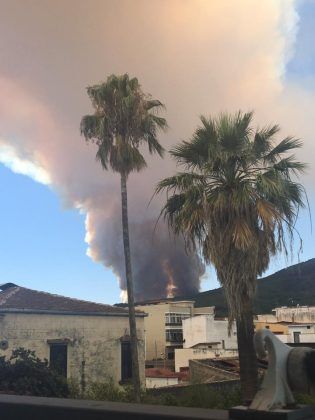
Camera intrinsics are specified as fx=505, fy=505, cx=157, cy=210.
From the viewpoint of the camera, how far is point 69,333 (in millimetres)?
24016

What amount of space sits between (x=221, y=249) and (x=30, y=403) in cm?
872

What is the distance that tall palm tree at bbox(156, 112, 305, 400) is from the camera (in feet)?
39.0

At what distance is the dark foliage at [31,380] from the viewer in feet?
35.3

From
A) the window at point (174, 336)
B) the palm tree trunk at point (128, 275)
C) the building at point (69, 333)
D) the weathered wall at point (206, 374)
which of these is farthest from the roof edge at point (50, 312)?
the window at point (174, 336)

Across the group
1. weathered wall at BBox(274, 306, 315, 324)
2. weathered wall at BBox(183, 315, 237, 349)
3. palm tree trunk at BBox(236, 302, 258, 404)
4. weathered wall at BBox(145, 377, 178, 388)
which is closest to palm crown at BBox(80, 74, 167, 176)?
palm tree trunk at BBox(236, 302, 258, 404)

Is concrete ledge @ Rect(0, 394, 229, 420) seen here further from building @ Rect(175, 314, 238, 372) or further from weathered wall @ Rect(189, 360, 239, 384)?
building @ Rect(175, 314, 238, 372)

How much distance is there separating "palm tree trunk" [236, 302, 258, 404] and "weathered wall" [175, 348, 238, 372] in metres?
37.0

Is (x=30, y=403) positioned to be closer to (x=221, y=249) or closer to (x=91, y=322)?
(x=221, y=249)

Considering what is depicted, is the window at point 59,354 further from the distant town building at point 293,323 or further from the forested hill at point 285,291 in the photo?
the forested hill at point 285,291

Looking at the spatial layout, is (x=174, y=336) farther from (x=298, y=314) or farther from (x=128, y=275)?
(x=128, y=275)

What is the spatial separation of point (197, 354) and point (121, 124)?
34384mm

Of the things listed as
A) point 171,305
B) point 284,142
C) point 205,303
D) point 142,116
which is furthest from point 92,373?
point 205,303

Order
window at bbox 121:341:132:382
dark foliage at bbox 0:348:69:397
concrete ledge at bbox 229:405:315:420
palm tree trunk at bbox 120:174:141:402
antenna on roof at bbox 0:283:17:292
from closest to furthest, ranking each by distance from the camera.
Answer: concrete ledge at bbox 229:405:315:420 → dark foliage at bbox 0:348:69:397 → palm tree trunk at bbox 120:174:141:402 → window at bbox 121:341:132:382 → antenna on roof at bbox 0:283:17:292

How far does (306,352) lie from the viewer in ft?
9.41
